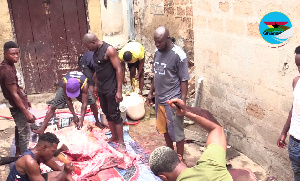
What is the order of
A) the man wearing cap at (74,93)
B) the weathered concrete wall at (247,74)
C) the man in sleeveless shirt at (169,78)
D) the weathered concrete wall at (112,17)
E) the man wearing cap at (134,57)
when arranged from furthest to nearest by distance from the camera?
the weathered concrete wall at (112,17)
the man wearing cap at (134,57)
the man wearing cap at (74,93)
the man in sleeveless shirt at (169,78)
the weathered concrete wall at (247,74)

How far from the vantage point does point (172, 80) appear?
4.27m

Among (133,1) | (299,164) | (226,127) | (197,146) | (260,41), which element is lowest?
(197,146)

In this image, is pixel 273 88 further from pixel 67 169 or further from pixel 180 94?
pixel 67 169

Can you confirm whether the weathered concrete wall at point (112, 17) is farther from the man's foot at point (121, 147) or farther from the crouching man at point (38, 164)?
the crouching man at point (38, 164)

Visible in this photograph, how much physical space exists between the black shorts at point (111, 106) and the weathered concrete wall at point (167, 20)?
2566mm

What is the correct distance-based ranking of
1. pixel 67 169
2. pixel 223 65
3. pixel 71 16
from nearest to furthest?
pixel 67 169, pixel 223 65, pixel 71 16

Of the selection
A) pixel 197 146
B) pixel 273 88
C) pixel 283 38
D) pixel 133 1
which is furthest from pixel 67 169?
pixel 133 1

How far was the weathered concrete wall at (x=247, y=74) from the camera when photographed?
3.91m

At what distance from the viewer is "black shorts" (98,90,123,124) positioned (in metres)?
4.92

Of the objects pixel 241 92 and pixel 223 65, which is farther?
pixel 223 65

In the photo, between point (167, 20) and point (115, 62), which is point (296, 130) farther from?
point (167, 20)

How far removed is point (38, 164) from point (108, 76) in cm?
180

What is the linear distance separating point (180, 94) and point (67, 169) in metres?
1.83

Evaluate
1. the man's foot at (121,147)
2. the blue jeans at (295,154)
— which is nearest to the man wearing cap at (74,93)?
the man's foot at (121,147)
